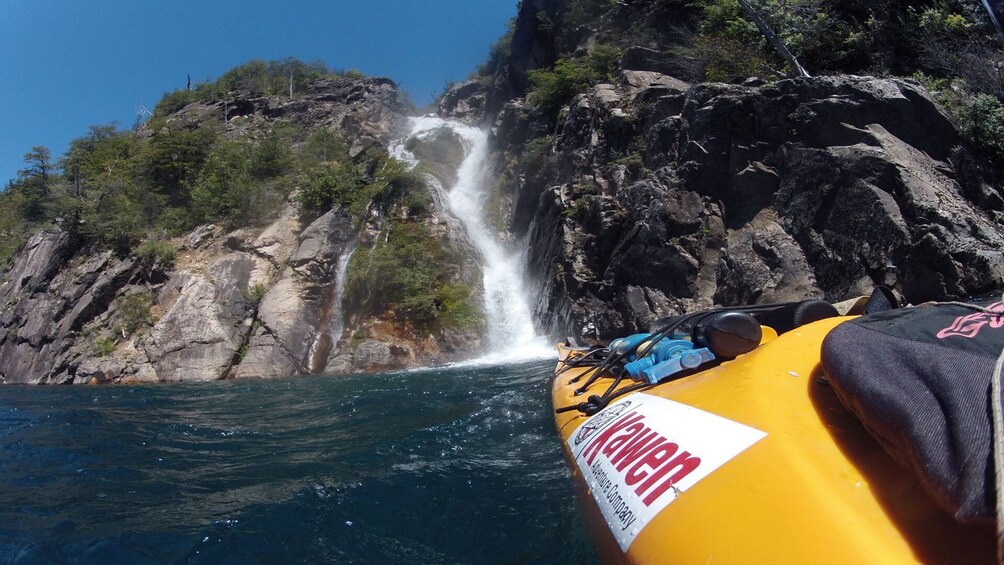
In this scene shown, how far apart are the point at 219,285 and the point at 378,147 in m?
10.3

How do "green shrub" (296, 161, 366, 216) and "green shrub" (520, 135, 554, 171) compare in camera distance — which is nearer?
"green shrub" (296, 161, 366, 216)

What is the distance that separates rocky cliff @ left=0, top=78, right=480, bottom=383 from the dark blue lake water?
7.00 meters

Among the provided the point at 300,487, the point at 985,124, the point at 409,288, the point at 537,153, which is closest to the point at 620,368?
the point at 300,487

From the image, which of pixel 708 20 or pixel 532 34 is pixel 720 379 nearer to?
pixel 708 20

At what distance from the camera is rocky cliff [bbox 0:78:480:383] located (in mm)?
13562

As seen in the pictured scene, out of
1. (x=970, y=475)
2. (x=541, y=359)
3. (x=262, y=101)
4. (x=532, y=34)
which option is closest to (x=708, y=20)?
(x=541, y=359)

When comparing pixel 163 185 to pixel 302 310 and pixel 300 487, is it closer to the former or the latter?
pixel 302 310

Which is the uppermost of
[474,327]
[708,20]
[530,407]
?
[708,20]

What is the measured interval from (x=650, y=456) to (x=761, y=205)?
9.75 meters


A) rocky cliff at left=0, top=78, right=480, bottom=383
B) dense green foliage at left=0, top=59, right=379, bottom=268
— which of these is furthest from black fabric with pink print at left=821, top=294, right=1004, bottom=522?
dense green foliage at left=0, top=59, right=379, bottom=268

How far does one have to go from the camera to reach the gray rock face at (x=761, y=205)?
764 centimetres

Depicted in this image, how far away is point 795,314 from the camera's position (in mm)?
3084

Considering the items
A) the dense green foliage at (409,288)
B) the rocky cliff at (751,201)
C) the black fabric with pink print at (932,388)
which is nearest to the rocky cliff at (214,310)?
the dense green foliage at (409,288)

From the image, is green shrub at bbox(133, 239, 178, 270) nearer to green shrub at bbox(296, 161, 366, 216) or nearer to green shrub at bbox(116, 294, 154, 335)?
green shrub at bbox(116, 294, 154, 335)
